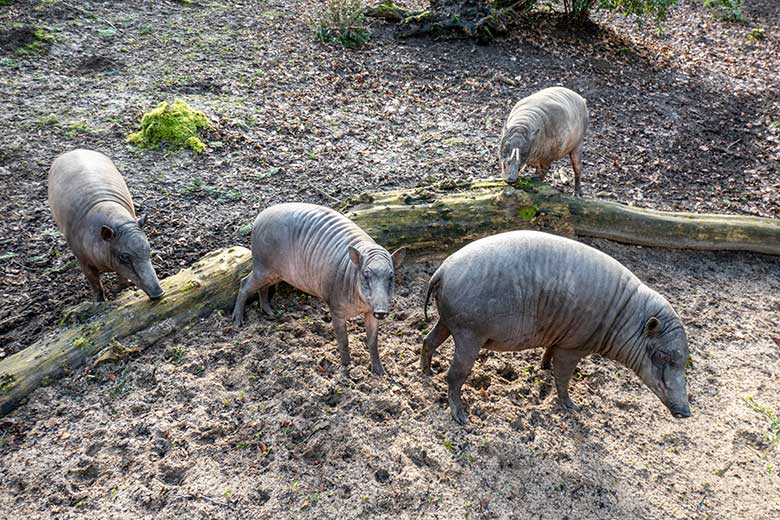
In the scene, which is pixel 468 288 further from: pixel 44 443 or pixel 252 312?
pixel 44 443

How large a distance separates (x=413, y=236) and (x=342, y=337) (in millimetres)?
1782

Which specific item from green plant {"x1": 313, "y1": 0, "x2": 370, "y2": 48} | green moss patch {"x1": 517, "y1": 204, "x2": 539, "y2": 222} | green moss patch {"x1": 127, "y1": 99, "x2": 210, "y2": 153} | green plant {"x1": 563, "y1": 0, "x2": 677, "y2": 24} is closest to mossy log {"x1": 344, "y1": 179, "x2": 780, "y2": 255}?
green moss patch {"x1": 517, "y1": 204, "x2": 539, "y2": 222}

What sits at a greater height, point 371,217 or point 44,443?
point 371,217

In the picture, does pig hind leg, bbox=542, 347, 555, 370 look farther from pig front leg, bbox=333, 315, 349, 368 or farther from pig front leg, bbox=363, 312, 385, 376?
pig front leg, bbox=333, 315, 349, 368

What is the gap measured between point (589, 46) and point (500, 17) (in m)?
1.98

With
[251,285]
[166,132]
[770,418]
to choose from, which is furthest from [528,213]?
[166,132]

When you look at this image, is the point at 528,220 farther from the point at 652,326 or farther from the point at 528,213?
the point at 652,326

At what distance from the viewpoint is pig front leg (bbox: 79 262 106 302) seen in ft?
20.5

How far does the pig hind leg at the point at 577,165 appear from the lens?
8273 mm

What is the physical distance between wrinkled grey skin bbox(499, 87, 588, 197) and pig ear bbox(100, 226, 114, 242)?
4354 mm

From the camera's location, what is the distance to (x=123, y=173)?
809cm

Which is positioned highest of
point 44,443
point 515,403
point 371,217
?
point 371,217

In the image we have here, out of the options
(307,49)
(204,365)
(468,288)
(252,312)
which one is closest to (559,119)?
(468,288)

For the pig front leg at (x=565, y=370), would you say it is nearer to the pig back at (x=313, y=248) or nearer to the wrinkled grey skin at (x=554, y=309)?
the wrinkled grey skin at (x=554, y=309)
